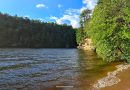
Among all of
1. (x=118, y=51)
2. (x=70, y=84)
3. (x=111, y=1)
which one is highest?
(x=111, y=1)

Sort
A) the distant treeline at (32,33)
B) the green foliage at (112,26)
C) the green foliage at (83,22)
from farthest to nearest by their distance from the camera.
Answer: the distant treeline at (32,33)
the green foliage at (83,22)
the green foliage at (112,26)

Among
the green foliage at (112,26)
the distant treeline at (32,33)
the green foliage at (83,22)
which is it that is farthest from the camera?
the distant treeline at (32,33)

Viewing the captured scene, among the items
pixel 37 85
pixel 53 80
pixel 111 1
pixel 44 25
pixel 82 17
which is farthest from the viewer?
pixel 44 25

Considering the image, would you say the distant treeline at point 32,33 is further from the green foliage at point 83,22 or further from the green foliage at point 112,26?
Answer: the green foliage at point 112,26

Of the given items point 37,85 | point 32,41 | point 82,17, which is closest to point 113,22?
point 37,85

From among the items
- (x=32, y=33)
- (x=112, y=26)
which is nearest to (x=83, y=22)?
(x=32, y=33)

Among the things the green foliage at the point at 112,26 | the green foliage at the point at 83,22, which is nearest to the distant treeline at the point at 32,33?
the green foliage at the point at 83,22

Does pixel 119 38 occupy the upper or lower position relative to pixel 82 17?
lower

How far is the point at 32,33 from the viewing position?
16875cm

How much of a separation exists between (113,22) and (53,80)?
1276 cm

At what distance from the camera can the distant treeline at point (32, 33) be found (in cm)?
15075

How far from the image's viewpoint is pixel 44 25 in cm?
18038

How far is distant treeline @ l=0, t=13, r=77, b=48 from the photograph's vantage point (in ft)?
495

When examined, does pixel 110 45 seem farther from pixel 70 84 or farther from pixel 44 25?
pixel 44 25
